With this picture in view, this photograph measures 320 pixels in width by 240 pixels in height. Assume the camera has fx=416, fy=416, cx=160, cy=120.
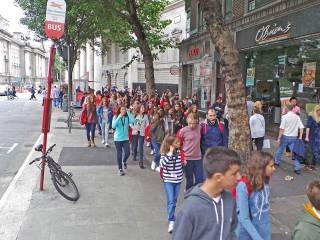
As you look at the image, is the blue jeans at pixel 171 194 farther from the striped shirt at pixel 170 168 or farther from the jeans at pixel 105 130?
the jeans at pixel 105 130

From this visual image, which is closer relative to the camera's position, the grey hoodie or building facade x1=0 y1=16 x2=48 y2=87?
the grey hoodie

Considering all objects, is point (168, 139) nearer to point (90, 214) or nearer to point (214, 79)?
point (90, 214)

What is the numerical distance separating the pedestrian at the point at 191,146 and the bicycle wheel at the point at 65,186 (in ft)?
6.23

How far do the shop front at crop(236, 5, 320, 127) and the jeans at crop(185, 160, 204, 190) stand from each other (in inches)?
234

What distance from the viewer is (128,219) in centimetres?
600

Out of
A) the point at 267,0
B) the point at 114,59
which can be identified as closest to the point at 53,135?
the point at 267,0

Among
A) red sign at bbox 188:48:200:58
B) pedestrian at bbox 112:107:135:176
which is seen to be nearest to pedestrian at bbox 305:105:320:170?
pedestrian at bbox 112:107:135:176

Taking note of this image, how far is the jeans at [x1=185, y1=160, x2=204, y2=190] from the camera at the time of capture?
6.79 metres

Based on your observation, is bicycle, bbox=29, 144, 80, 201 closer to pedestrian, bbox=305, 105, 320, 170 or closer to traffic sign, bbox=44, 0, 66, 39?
traffic sign, bbox=44, 0, 66, 39

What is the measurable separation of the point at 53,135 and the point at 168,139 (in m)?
10.1

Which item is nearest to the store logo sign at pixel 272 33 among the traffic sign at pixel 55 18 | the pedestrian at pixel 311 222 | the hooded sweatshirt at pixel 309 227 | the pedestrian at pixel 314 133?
the pedestrian at pixel 314 133

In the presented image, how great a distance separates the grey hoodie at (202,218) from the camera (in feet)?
8.25

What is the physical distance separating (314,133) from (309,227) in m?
7.14

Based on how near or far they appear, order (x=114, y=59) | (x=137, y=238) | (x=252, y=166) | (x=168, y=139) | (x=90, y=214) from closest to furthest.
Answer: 1. (x=252, y=166)
2. (x=137, y=238)
3. (x=168, y=139)
4. (x=90, y=214)
5. (x=114, y=59)
